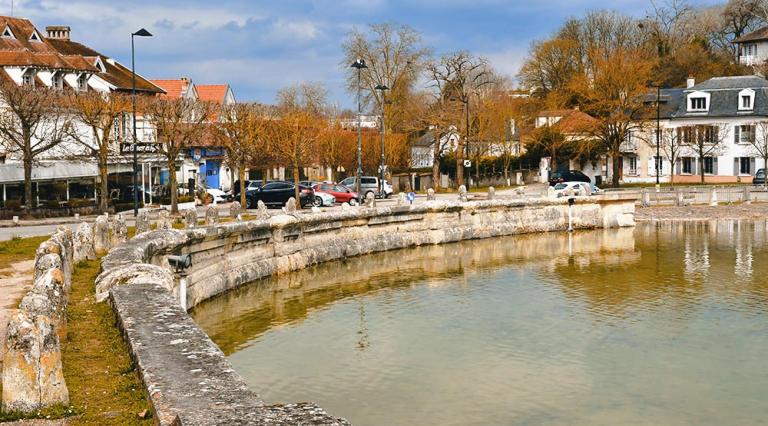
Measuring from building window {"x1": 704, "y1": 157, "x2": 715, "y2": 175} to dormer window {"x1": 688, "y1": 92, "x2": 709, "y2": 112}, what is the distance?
404cm

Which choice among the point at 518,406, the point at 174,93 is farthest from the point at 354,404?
the point at 174,93

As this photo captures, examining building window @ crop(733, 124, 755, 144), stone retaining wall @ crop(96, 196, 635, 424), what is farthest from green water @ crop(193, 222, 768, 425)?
building window @ crop(733, 124, 755, 144)

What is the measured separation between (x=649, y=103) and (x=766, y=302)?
5432cm

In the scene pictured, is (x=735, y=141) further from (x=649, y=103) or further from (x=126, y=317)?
(x=126, y=317)

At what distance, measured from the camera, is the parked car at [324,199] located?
46.0m

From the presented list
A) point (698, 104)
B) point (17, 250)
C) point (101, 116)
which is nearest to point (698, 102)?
point (698, 104)

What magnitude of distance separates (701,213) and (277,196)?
826 inches

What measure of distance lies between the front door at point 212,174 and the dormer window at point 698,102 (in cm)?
3819

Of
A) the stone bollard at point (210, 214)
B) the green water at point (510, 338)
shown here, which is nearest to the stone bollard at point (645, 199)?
the green water at point (510, 338)

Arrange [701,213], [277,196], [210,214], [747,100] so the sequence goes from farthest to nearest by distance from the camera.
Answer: [747,100]
[277,196]
[701,213]
[210,214]

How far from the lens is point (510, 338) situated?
17000 millimetres

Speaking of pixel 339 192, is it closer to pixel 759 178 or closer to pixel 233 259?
pixel 233 259

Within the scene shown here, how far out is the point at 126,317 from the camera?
34.9 ft

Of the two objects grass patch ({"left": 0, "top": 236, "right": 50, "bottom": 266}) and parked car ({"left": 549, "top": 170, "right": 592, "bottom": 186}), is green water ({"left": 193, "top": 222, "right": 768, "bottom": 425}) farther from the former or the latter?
parked car ({"left": 549, "top": 170, "right": 592, "bottom": 186})
